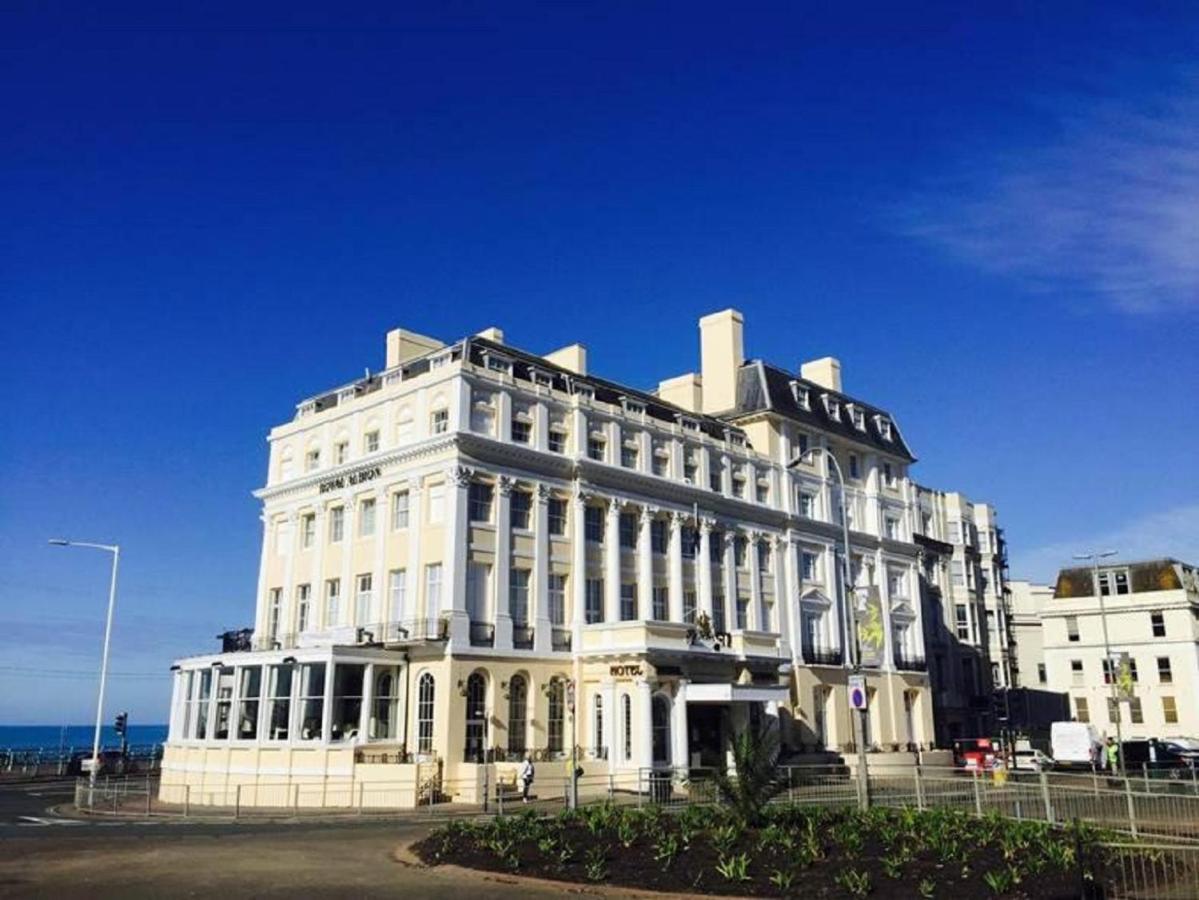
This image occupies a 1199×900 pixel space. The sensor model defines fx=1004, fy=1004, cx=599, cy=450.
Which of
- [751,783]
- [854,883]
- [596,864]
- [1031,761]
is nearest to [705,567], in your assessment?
[1031,761]

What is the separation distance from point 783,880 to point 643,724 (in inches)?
991

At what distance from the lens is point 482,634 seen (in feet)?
133

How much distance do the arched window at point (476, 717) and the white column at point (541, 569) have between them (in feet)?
10.8

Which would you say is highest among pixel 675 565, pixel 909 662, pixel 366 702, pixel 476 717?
pixel 675 565

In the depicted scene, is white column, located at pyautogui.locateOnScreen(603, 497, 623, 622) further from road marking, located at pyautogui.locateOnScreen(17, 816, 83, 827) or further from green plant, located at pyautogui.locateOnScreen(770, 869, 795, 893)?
green plant, located at pyautogui.locateOnScreen(770, 869, 795, 893)

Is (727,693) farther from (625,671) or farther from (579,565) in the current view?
(579,565)

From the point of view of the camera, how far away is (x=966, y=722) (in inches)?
2729

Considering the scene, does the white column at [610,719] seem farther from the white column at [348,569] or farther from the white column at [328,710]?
the white column at [348,569]

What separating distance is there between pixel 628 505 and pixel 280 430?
60.7ft

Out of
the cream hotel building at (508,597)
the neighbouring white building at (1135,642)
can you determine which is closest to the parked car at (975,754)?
the cream hotel building at (508,597)

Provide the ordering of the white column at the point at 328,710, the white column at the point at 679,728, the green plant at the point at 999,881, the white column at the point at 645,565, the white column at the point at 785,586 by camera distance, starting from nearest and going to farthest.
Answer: the green plant at the point at 999,881 < the white column at the point at 328,710 < the white column at the point at 679,728 < the white column at the point at 645,565 < the white column at the point at 785,586

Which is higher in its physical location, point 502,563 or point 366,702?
point 502,563

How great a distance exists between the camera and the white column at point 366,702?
126ft

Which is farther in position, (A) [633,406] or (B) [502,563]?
(A) [633,406]
